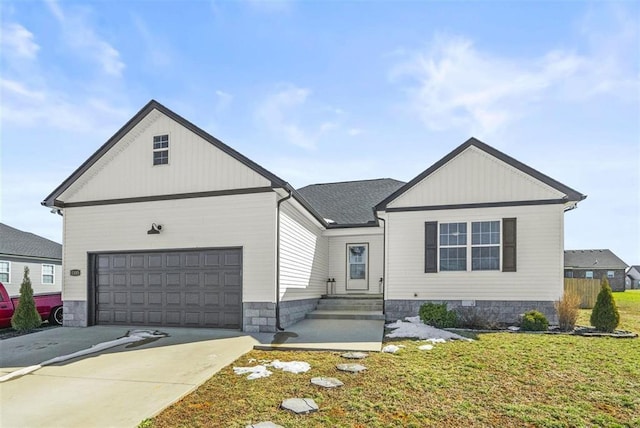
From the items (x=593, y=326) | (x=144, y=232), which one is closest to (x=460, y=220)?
(x=593, y=326)

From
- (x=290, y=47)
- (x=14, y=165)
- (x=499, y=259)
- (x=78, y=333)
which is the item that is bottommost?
(x=78, y=333)

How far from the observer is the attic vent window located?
36.4 ft

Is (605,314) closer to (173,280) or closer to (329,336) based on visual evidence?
(329,336)

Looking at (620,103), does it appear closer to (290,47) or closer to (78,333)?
(290,47)

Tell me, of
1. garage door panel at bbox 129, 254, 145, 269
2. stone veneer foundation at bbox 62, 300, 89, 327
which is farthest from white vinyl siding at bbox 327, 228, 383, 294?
stone veneer foundation at bbox 62, 300, 89, 327

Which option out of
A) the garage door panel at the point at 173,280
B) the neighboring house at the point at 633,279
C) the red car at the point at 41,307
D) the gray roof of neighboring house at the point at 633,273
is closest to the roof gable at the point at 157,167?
the garage door panel at the point at 173,280

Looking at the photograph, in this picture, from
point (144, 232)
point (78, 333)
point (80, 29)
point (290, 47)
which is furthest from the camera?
point (144, 232)

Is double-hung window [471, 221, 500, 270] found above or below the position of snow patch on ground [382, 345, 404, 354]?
above

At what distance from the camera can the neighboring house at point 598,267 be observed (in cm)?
3997

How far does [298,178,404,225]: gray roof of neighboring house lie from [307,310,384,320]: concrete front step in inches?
136

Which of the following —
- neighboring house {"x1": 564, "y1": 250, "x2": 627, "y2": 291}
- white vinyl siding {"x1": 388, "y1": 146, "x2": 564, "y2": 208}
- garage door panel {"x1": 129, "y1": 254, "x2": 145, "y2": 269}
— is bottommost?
neighboring house {"x1": 564, "y1": 250, "x2": 627, "y2": 291}

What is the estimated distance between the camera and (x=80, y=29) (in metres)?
8.96

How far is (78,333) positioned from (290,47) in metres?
9.08

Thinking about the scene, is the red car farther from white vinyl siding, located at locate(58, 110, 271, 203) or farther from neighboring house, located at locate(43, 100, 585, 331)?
white vinyl siding, located at locate(58, 110, 271, 203)
